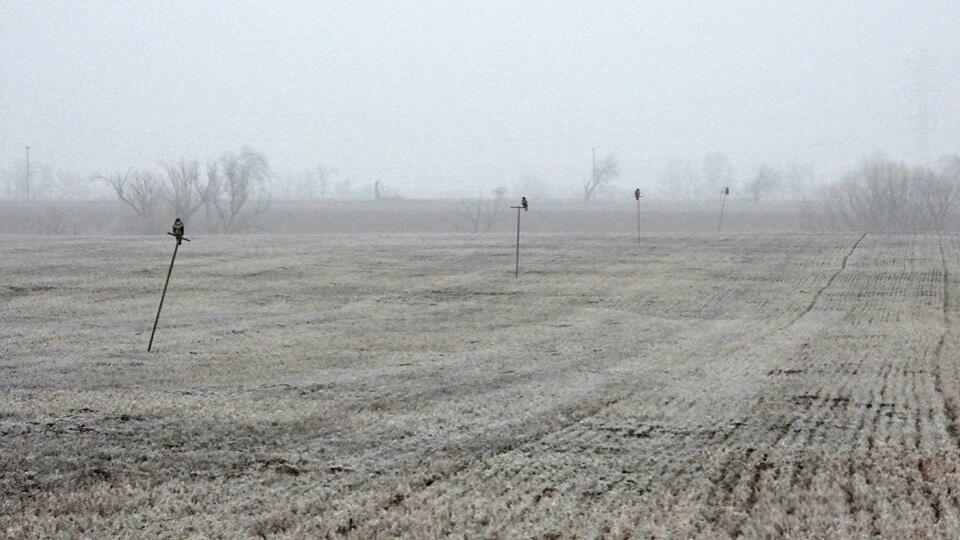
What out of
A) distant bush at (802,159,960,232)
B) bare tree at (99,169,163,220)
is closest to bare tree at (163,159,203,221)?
bare tree at (99,169,163,220)

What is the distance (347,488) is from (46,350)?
633 cm

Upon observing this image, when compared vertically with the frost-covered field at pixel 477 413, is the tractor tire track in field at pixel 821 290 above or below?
above

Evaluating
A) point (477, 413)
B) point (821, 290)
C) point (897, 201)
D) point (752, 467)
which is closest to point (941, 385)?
point (752, 467)

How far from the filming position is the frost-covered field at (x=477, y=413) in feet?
16.3

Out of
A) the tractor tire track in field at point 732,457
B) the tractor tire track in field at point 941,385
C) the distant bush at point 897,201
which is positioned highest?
the distant bush at point 897,201

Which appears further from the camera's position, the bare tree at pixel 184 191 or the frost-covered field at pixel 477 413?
the bare tree at pixel 184 191

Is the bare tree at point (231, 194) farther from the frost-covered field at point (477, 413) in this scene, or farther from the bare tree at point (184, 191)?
the frost-covered field at point (477, 413)

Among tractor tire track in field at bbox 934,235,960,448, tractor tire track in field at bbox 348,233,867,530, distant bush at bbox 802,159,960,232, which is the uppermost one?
distant bush at bbox 802,159,960,232

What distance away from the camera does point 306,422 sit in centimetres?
689

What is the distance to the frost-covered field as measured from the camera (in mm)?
4957

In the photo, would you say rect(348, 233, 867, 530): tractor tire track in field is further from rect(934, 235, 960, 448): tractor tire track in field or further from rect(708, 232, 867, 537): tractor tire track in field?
rect(934, 235, 960, 448): tractor tire track in field

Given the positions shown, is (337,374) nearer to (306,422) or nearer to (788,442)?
(306,422)

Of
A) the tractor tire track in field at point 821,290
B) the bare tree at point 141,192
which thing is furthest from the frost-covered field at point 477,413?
the bare tree at point 141,192

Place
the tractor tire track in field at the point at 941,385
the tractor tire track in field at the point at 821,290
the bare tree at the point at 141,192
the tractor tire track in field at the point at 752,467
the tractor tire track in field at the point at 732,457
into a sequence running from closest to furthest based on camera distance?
the tractor tire track in field at the point at 752,467, the tractor tire track in field at the point at 732,457, the tractor tire track in field at the point at 941,385, the tractor tire track in field at the point at 821,290, the bare tree at the point at 141,192
